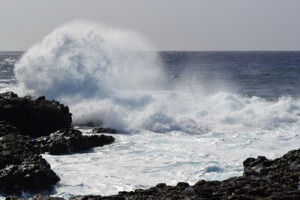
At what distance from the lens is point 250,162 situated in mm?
17094

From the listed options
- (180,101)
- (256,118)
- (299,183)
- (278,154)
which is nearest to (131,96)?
(180,101)

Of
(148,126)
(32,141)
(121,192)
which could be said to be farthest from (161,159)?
(148,126)

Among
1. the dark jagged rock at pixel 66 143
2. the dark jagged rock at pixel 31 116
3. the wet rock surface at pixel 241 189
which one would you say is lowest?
the wet rock surface at pixel 241 189

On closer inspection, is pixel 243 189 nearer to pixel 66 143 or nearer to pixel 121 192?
pixel 121 192

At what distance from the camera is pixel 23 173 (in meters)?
17.2

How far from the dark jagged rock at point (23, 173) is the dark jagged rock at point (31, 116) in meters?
9.05

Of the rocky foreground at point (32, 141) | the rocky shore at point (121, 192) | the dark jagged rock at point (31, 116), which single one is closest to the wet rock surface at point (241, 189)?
the rocky shore at point (121, 192)

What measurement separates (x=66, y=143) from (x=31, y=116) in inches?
223

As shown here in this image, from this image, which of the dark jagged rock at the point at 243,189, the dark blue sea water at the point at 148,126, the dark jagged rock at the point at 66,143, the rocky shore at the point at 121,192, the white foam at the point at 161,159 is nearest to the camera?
the dark jagged rock at the point at 243,189

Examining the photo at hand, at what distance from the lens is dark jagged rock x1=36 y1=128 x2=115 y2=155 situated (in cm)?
2358

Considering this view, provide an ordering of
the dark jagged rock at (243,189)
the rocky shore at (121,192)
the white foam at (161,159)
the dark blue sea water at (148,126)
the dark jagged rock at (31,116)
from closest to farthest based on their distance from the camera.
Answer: the dark jagged rock at (243,189), the rocky shore at (121,192), the white foam at (161,159), the dark blue sea water at (148,126), the dark jagged rock at (31,116)

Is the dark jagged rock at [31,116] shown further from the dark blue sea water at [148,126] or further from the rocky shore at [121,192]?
the dark blue sea water at [148,126]

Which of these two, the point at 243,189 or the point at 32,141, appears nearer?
the point at 243,189

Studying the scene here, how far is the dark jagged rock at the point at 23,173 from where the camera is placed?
16.9 meters
